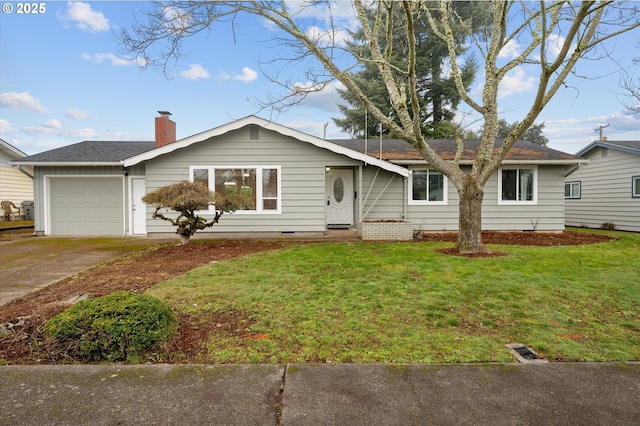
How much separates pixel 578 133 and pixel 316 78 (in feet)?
88.2

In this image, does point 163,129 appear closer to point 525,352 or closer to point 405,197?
point 405,197

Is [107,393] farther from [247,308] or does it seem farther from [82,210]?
[82,210]

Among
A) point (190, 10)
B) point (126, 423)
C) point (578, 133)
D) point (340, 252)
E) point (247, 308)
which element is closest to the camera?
point (126, 423)

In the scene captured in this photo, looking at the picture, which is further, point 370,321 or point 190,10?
point 190,10

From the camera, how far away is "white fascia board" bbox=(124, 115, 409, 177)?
10781 mm

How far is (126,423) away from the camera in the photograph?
6.82 feet

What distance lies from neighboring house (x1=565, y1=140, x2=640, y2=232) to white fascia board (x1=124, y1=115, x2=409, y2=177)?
29.2 ft

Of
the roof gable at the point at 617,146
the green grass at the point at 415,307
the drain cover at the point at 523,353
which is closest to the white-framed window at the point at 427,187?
the green grass at the point at 415,307

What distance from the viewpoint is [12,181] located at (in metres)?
16.8

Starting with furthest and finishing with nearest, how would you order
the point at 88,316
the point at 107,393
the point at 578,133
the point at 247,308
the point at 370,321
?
the point at 578,133 → the point at 247,308 → the point at 370,321 → the point at 88,316 → the point at 107,393

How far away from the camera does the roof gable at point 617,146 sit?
44.7ft

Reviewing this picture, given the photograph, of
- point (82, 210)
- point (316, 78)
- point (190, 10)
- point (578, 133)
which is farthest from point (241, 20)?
point (578, 133)

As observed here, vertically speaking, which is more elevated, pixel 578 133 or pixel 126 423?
pixel 578 133

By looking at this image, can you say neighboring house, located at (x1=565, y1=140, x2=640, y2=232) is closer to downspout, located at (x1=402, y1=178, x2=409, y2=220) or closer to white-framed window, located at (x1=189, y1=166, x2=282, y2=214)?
downspout, located at (x1=402, y1=178, x2=409, y2=220)
